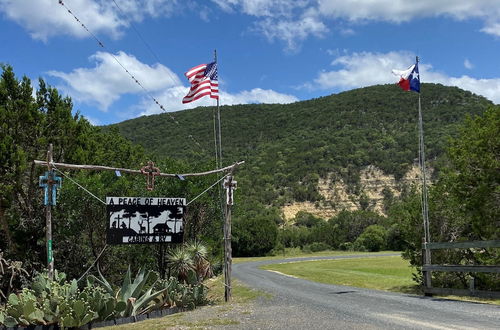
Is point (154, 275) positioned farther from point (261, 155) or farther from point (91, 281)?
point (261, 155)

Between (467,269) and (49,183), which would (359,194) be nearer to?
(467,269)

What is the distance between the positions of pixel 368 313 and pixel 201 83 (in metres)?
8.11

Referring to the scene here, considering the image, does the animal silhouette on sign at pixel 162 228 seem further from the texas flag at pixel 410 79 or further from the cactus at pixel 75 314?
the texas flag at pixel 410 79

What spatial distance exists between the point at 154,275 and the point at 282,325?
5.29 meters

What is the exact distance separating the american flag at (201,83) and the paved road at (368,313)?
6313 mm

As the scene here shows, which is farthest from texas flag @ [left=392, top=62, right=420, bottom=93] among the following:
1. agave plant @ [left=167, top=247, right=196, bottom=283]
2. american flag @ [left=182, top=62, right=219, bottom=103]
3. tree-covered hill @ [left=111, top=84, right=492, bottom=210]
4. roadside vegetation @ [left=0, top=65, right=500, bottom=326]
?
tree-covered hill @ [left=111, top=84, right=492, bottom=210]

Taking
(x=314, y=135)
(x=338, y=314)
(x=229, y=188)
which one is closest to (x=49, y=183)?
(x=229, y=188)

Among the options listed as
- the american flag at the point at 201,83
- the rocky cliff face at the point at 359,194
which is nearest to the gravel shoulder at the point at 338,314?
the american flag at the point at 201,83

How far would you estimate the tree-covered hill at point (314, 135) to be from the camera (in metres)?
80.2

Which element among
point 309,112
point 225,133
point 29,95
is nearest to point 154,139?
point 225,133

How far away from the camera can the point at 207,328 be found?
9.92m

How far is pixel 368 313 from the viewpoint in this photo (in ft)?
35.8

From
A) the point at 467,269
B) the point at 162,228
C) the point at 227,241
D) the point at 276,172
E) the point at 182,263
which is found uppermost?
the point at 276,172

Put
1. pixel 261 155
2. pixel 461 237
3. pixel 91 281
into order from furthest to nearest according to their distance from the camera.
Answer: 1. pixel 261 155
2. pixel 461 237
3. pixel 91 281
